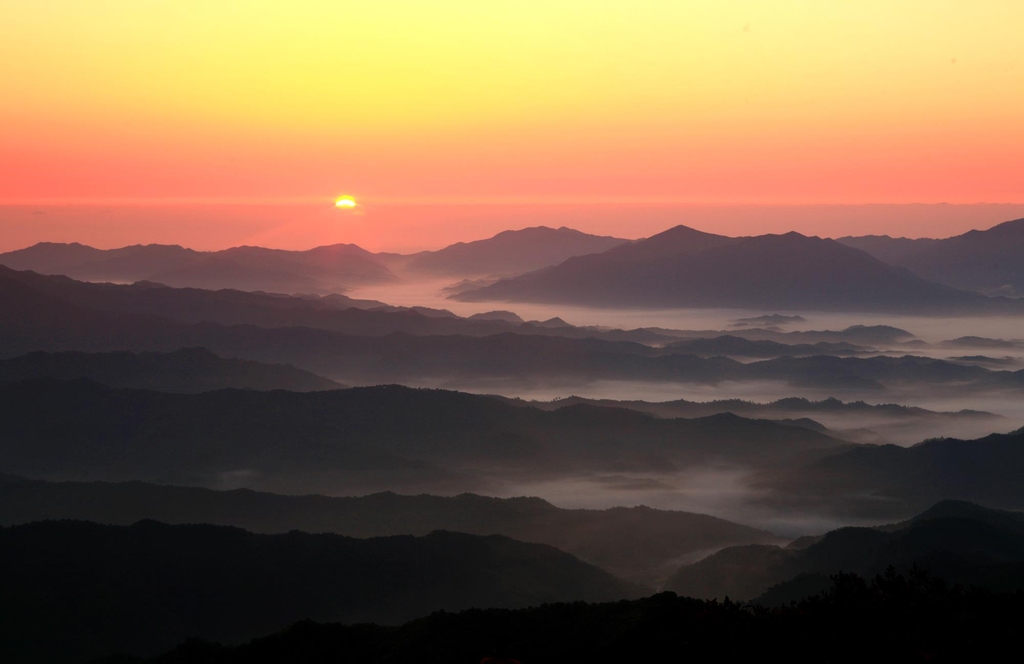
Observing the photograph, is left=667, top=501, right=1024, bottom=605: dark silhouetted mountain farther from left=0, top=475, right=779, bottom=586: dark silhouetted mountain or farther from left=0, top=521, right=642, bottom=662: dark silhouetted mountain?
left=0, top=475, right=779, bottom=586: dark silhouetted mountain

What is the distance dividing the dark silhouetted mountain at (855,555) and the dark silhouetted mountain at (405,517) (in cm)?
2211

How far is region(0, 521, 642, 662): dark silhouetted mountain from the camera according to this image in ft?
338

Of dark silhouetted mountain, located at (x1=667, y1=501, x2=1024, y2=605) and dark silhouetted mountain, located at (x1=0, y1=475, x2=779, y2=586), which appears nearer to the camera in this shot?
dark silhouetted mountain, located at (x1=667, y1=501, x2=1024, y2=605)

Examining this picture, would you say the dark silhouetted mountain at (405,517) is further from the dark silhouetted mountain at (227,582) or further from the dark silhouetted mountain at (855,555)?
the dark silhouetted mountain at (227,582)

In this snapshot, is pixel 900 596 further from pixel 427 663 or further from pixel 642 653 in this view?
pixel 427 663

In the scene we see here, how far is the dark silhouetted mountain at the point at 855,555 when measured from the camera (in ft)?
341

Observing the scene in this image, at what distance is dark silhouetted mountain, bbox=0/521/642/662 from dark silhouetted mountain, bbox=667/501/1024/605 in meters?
14.0

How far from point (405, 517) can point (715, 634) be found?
5012 inches

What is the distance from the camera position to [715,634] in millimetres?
38562

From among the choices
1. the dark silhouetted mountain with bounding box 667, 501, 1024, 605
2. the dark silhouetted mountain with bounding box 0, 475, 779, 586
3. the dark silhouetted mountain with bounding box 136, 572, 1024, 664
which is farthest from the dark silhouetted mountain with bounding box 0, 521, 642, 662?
the dark silhouetted mountain with bounding box 136, 572, 1024, 664

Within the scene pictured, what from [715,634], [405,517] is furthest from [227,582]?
[715,634]

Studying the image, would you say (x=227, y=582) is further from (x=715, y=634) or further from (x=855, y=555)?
(x=715, y=634)

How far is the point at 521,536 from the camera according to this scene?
159000 mm

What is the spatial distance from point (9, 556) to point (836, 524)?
482ft
